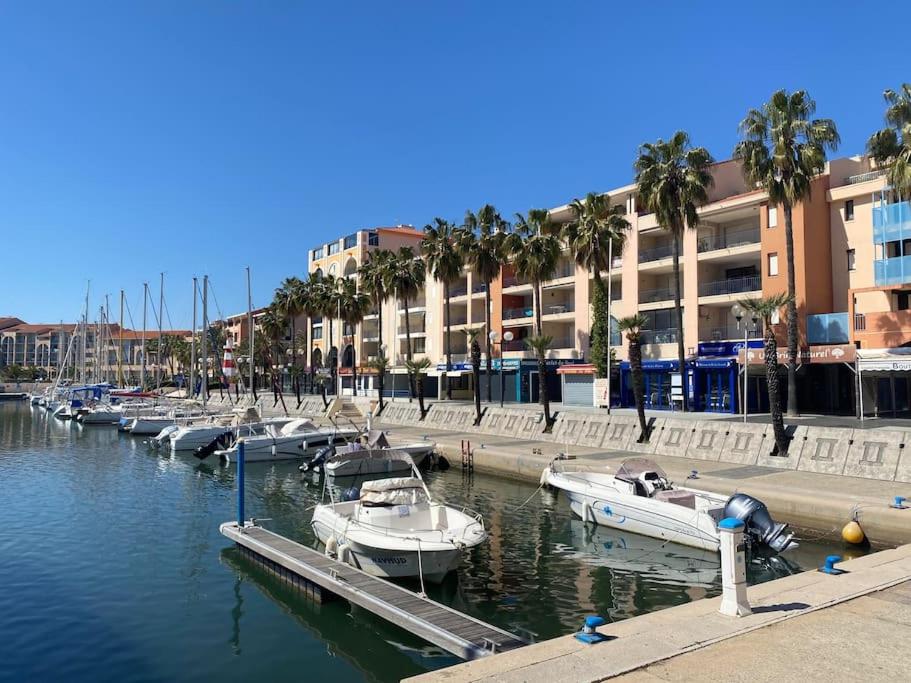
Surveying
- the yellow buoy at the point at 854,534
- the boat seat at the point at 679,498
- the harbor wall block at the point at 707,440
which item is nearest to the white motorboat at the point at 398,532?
the boat seat at the point at 679,498

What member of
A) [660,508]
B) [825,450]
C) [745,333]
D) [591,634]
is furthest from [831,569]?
[745,333]

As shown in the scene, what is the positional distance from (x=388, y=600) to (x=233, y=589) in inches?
209

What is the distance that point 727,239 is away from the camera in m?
47.2

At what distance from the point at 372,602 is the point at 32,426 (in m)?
67.7

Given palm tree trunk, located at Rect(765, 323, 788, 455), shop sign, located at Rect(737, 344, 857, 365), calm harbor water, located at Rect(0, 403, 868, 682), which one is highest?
shop sign, located at Rect(737, 344, 857, 365)

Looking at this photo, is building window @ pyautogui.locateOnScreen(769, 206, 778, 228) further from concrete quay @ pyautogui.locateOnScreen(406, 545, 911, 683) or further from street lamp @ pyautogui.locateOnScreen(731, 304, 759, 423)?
concrete quay @ pyautogui.locateOnScreen(406, 545, 911, 683)

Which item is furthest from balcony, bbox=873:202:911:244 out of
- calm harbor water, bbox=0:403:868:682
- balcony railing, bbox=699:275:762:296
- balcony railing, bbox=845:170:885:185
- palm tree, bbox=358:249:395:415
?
palm tree, bbox=358:249:395:415

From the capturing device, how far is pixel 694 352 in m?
45.5

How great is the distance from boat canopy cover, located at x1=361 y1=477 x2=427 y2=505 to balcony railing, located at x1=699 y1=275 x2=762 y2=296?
1260 inches

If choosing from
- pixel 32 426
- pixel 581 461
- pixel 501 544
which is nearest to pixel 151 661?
pixel 501 544

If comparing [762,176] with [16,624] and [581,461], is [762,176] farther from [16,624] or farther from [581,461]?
[16,624]

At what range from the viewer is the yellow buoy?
18484mm

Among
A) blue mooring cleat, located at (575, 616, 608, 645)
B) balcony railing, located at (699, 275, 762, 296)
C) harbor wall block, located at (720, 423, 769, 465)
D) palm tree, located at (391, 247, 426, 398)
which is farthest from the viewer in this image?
palm tree, located at (391, 247, 426, 398)

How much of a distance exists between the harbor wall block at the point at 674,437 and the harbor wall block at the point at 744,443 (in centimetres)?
194
